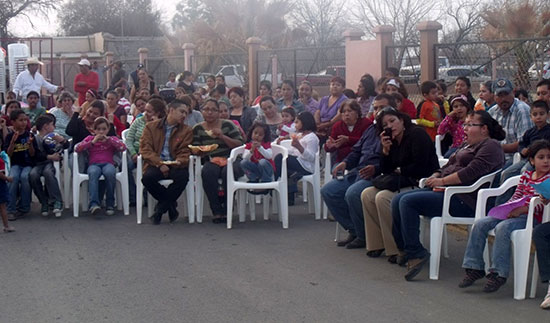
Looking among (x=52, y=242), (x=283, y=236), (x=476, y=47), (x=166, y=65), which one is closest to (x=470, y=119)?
(x=283, y=236)

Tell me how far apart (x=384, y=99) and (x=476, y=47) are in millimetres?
6462

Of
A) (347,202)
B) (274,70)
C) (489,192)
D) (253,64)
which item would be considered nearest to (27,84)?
(253,64)

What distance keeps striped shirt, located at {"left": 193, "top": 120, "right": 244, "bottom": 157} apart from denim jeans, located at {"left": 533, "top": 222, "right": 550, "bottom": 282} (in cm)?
524

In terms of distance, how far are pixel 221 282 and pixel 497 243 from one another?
2454 mm

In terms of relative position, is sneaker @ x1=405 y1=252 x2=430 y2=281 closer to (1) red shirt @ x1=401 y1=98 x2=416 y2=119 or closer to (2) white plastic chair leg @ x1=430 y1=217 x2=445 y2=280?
(2) white plastic chair leg @ x1=430 y1=217 x2=445 y2=280

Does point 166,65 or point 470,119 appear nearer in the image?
point 470,119

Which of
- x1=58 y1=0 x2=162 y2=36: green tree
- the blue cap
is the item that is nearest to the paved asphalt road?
the blue cap

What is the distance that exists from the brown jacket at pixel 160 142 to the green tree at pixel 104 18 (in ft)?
200

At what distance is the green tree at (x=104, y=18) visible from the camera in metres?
71.1

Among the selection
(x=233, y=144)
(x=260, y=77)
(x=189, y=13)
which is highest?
(x=189, y=13)

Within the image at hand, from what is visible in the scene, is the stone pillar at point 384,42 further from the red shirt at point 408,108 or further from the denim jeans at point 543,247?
the denim jeans at point 543,247

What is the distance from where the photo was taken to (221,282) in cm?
761

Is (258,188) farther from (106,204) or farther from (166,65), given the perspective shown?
(166,65)

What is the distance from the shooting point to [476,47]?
49.0ft
